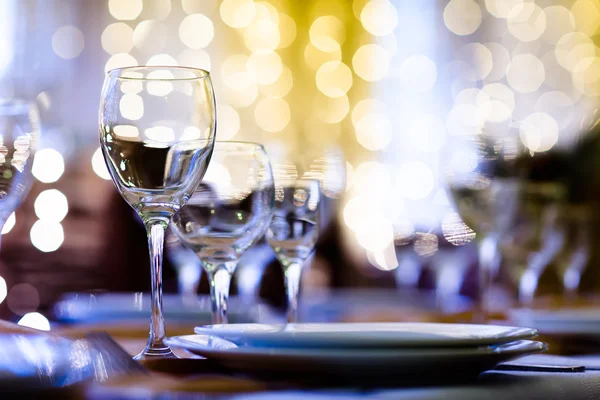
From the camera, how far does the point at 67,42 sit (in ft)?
17.0

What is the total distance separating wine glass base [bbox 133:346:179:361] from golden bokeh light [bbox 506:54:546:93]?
498cm

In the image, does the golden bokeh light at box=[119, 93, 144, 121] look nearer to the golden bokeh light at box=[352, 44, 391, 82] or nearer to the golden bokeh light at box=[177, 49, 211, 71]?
the golden bokeh light at box=[177, 49, 211, 71]

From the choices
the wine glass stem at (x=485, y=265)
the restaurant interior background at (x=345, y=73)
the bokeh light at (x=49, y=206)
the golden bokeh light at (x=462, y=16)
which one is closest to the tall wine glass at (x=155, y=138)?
the wine glass stem at (x=485, y=265)

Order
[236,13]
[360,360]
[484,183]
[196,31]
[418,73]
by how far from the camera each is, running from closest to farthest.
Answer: [360,360] < [484,183] < [196,31] < [236,13] < [418,73]

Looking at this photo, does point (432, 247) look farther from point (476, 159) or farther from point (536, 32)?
point (536, 32)

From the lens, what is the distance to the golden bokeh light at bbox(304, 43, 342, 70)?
568 centimetres

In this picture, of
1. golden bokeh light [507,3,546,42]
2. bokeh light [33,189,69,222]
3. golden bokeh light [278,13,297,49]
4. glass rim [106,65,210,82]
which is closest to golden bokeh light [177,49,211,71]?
golden bokeh light [278,13,297,49]

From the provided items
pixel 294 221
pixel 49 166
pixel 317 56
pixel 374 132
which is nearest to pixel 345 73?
pixel 317 56

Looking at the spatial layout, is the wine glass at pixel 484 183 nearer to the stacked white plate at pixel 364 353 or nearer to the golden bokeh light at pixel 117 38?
the stacked white plate at pixel 364 353

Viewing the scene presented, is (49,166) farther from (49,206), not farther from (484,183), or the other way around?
(484,183)

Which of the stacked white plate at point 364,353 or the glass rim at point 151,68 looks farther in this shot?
the glass rim at point 151,68

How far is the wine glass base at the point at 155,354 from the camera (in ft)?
1.95

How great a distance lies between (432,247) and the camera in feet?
5.52

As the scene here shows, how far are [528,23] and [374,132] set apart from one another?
1.25 meters
